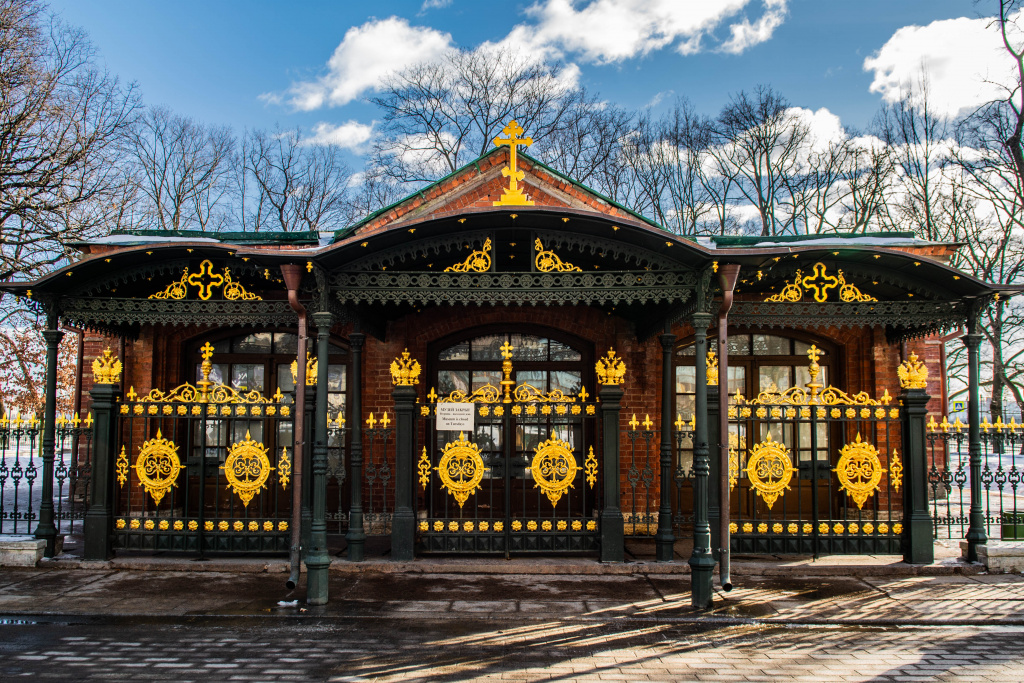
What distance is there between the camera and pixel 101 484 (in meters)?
7.45

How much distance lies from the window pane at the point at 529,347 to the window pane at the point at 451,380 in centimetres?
79

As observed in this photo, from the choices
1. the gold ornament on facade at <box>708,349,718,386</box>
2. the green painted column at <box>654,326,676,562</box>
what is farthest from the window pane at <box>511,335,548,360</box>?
the gold ornament on facade at <box>708,349,718,386</box>

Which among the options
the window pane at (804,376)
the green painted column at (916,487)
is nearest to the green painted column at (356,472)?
the green painted column at (916,487)

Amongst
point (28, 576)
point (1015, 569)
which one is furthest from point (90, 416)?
point (1015, 569)

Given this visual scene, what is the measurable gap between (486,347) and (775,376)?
4.33 meters

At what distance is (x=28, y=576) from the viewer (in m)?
7.02

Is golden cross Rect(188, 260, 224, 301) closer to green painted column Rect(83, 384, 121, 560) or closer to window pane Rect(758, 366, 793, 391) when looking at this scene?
green painted column Rect(83, 384, 121, 560)

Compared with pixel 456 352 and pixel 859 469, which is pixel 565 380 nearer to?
pixel 456 352

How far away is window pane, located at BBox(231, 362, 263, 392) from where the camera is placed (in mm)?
10055

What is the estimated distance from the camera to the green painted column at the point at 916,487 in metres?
7.30

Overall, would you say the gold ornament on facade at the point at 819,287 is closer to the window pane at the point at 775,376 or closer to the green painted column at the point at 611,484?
the green painted column at the point at 611,484

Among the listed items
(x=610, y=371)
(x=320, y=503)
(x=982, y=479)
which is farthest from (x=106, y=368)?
(x=982, y=479)

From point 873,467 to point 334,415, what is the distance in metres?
7.10

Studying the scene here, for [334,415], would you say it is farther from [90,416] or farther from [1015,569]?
[1015,569]
